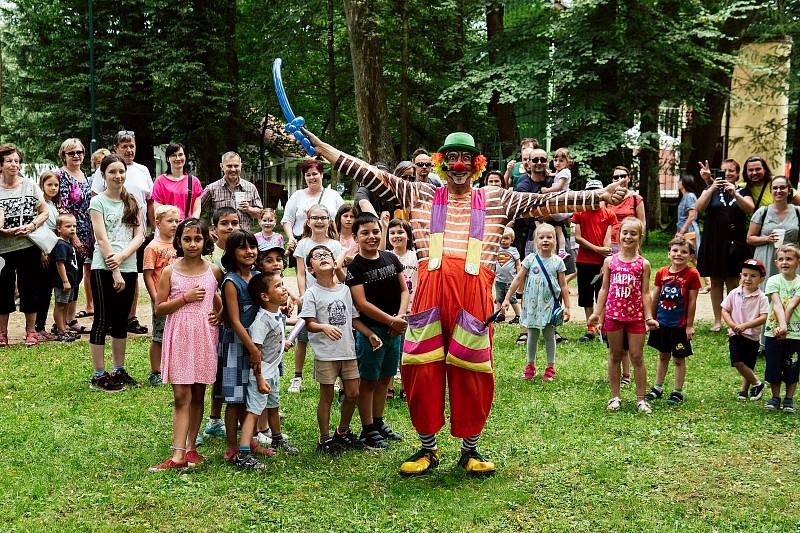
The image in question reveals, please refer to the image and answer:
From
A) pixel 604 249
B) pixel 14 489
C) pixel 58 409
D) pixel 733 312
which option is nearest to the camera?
pixel 14 489

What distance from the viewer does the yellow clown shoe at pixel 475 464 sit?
560 centimetres

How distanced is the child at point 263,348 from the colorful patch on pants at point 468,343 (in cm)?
119

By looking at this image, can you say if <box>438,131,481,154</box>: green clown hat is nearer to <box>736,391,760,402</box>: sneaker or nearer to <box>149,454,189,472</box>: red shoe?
<box>149,454,189,472</box>: red shoe

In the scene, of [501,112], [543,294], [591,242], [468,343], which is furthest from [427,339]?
[501,112]

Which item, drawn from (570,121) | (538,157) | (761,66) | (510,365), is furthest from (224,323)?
(761,66)

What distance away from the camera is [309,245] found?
7.83 meters

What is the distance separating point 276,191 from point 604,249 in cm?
2759

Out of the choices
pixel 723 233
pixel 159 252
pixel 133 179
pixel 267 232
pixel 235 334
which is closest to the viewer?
pixel 235 334

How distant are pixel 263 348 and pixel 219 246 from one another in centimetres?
98

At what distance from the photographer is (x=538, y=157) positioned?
10.0 m

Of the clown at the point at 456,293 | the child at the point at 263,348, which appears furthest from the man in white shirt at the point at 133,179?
the clown at the point at 456,293

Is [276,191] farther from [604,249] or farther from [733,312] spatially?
[733,312]

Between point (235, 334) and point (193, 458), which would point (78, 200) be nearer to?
point (235, 334)

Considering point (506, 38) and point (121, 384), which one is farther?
point (506, 38)
